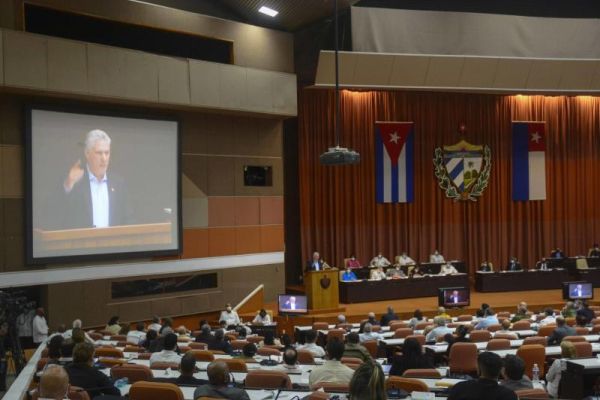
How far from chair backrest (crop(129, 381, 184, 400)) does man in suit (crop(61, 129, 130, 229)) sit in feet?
30.4

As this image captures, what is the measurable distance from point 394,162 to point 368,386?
1672cm

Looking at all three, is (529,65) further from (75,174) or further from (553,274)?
(75,174)

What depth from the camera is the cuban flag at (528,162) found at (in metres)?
21.0

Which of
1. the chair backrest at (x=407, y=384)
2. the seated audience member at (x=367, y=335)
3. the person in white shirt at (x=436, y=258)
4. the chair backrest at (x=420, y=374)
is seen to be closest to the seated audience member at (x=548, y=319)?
the seated audience member at (x=367, y=335)

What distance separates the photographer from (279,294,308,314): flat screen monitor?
542 inches

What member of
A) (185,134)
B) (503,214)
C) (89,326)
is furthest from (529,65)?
(89,326)

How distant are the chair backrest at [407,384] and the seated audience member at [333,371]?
51 centimetres

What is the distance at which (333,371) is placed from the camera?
5.64m

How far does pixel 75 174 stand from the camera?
1355cm

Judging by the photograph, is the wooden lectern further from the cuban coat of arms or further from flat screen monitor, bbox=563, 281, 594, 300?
the cuban coat of arms

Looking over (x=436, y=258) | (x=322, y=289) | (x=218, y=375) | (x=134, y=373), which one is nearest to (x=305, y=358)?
(x=134, y=373)

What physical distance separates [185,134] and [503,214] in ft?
34.8

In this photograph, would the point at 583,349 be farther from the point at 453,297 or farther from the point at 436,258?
the point at 436,258

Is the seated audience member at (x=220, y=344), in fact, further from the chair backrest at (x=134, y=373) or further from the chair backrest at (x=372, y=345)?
the chair backrest at (x=134, y=373)
